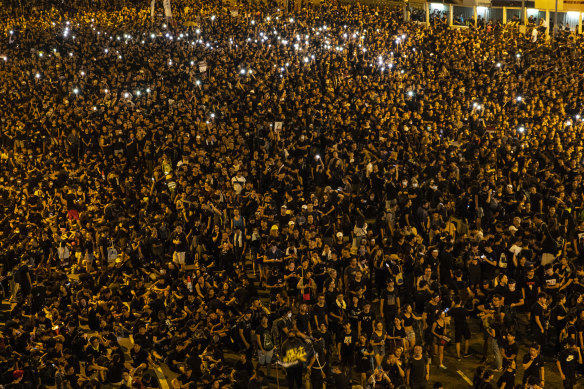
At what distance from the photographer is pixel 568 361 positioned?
1138 centimetres

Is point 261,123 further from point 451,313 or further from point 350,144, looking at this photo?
point 451,313

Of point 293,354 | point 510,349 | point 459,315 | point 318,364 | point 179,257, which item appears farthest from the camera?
point 179,257

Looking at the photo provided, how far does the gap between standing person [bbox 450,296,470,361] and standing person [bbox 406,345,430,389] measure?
4.41ft

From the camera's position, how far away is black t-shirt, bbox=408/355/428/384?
37.6 feet

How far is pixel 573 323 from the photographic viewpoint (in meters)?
11.9

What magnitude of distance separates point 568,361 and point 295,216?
6.10 meters

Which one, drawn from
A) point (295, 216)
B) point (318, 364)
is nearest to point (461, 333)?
point (318, 364)

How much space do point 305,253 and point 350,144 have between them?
5739mm

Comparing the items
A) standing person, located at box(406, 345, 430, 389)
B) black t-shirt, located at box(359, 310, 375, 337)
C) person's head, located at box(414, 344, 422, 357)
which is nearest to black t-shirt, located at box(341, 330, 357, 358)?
black t-shirt, located at box(359, 310, 375, 337)

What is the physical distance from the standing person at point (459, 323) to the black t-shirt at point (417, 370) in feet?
4.84

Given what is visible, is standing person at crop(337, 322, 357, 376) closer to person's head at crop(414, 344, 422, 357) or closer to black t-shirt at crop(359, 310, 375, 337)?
black t-shirt at crop(359, 310, 375, 337)

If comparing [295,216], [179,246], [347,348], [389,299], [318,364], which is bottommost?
[347,348]

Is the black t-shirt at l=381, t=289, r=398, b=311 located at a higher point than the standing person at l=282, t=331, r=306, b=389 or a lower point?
higher

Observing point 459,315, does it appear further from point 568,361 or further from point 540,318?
point 568,361
